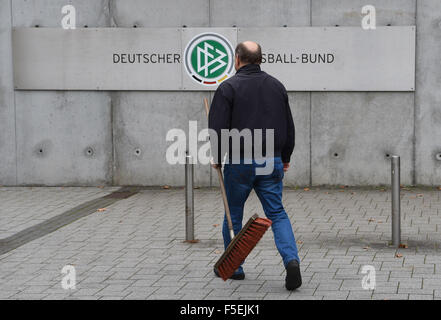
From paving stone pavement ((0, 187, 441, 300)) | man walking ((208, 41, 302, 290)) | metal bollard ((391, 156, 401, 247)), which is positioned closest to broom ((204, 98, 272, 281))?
paving stone pavement ((0, 187, 441, 300))

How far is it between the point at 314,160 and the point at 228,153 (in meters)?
5.44

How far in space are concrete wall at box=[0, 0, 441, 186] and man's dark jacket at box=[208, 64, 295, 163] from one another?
528 centimetres

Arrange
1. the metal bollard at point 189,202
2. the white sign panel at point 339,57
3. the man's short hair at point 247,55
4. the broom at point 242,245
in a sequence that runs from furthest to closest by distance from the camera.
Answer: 1. the white sign panel at point 339,57
2. the metal bollard at point 189,202
3. the man's short hair at point 247,55
4. the broom at point 242,245

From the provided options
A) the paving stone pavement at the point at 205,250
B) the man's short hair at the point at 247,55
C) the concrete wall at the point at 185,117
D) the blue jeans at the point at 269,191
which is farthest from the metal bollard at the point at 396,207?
the concrete wall at the point at 185,117

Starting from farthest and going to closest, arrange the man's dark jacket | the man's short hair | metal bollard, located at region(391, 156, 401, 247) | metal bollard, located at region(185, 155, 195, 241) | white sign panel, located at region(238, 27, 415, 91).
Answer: white sign panel, located at region(238, 27, 415, 91) < metal bollard, located at region(185, 155, 195, 241) < metal bollard, located at region(391, 156, 401, 247) < the man's short hair < the man's dark jacket

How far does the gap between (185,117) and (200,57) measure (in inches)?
35.1

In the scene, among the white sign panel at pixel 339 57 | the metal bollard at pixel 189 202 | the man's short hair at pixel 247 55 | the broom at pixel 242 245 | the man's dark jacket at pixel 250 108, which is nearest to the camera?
the broom at pixel 242 245

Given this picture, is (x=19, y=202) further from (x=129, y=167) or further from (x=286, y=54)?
(x=286, y=54)

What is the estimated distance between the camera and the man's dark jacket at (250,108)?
639 cm

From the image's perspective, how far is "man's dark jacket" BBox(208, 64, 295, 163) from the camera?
21.0 feet

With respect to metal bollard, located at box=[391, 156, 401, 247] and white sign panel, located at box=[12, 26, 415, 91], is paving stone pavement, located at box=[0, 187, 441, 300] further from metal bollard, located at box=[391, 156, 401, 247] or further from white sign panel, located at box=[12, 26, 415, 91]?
white sign panel, located at box=[12, 26, 415, 91]

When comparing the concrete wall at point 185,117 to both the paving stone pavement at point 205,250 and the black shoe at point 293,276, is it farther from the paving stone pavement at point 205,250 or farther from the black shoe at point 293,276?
the black shoe at point 293,276

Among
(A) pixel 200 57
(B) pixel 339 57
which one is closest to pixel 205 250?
(A) pixel 200 57

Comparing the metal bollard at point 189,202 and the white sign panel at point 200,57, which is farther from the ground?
the white sign panel at point 200,57
